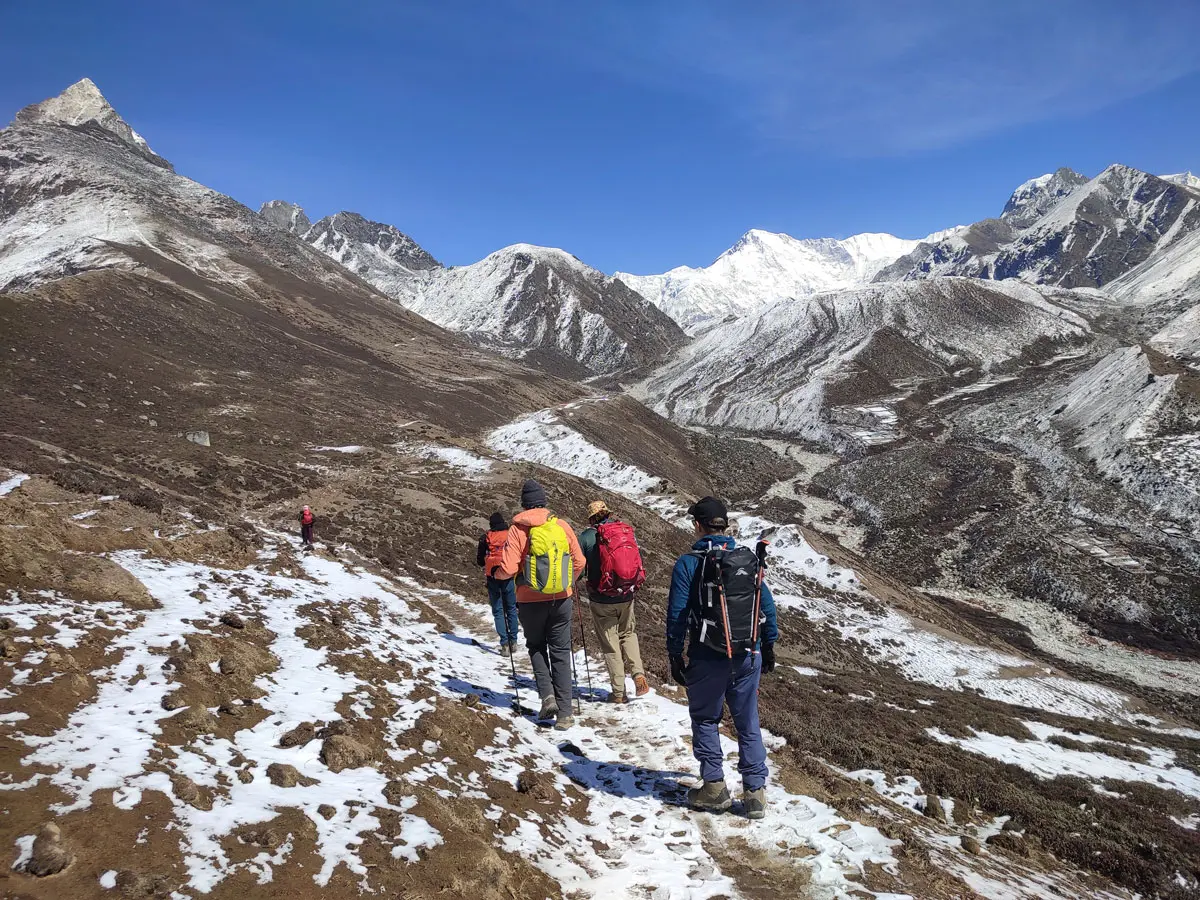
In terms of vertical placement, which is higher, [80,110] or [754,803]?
[80,110]

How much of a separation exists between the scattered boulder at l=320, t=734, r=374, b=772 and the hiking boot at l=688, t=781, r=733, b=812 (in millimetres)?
3478

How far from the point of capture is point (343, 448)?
121ft

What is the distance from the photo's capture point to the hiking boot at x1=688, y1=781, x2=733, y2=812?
662 centimetres

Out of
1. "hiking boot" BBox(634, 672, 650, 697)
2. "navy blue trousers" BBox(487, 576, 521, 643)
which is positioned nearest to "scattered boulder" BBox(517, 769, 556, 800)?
"hiking boot" BBox(634, 672, 650, 697)

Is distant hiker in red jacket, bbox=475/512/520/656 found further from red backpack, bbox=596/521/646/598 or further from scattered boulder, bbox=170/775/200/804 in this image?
scattered boulder, bbox=170/775/200/804

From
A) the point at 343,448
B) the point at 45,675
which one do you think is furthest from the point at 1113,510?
the point at 45,675

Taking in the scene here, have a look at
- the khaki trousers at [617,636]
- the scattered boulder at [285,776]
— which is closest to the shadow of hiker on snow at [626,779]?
the khaki trousers at [617,636]

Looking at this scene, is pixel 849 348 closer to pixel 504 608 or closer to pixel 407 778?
pixel 504 608

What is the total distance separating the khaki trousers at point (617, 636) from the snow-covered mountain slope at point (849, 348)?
3336 inches

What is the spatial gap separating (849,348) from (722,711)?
127009mm

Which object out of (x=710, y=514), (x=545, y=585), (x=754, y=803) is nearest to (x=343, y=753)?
(x=545, y=585)

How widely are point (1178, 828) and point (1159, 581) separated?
3315cm

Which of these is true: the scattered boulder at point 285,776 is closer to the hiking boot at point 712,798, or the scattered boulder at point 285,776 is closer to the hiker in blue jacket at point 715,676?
the hiker in blue jacket at point 715,676

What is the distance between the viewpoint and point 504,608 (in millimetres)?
12586
